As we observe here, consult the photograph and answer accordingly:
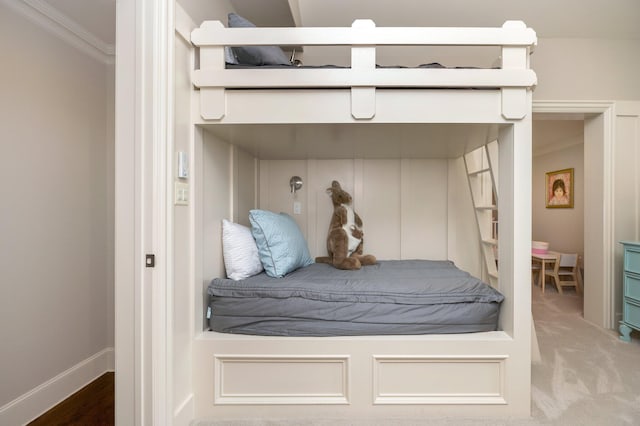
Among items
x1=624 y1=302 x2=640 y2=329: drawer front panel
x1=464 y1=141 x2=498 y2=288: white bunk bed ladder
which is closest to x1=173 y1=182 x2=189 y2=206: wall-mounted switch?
x1=464 y1=141 x2=498 y2=288: white bunk bed ladder

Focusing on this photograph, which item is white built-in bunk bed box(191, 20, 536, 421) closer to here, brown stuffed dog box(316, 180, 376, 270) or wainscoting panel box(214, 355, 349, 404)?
wainscoting panel box(214, 355, 349, 404)

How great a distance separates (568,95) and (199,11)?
316cm

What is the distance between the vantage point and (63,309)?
76.1 inches

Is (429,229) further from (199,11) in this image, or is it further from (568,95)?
(199,11)

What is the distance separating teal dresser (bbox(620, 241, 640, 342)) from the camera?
8.30 ft

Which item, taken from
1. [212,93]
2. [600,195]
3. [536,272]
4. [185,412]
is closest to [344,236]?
[212,93]

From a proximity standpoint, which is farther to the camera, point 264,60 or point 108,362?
point 108,362

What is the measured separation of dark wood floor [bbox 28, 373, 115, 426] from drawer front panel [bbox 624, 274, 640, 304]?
151 inches

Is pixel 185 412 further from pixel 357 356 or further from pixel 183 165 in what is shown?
pixel 183 165

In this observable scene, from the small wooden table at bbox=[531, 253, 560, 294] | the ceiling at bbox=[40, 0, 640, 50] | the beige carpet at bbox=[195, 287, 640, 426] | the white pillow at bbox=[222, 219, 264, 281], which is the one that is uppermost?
the ceiling at bbox=[40, 0, 640, 50]

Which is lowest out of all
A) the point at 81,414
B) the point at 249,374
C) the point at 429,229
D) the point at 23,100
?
the point at 81,414

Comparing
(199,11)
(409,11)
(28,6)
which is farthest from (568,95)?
(28,6)

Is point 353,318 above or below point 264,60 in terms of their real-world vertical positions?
below

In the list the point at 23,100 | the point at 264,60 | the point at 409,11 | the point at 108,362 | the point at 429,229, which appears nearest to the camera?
the point at 264,60
